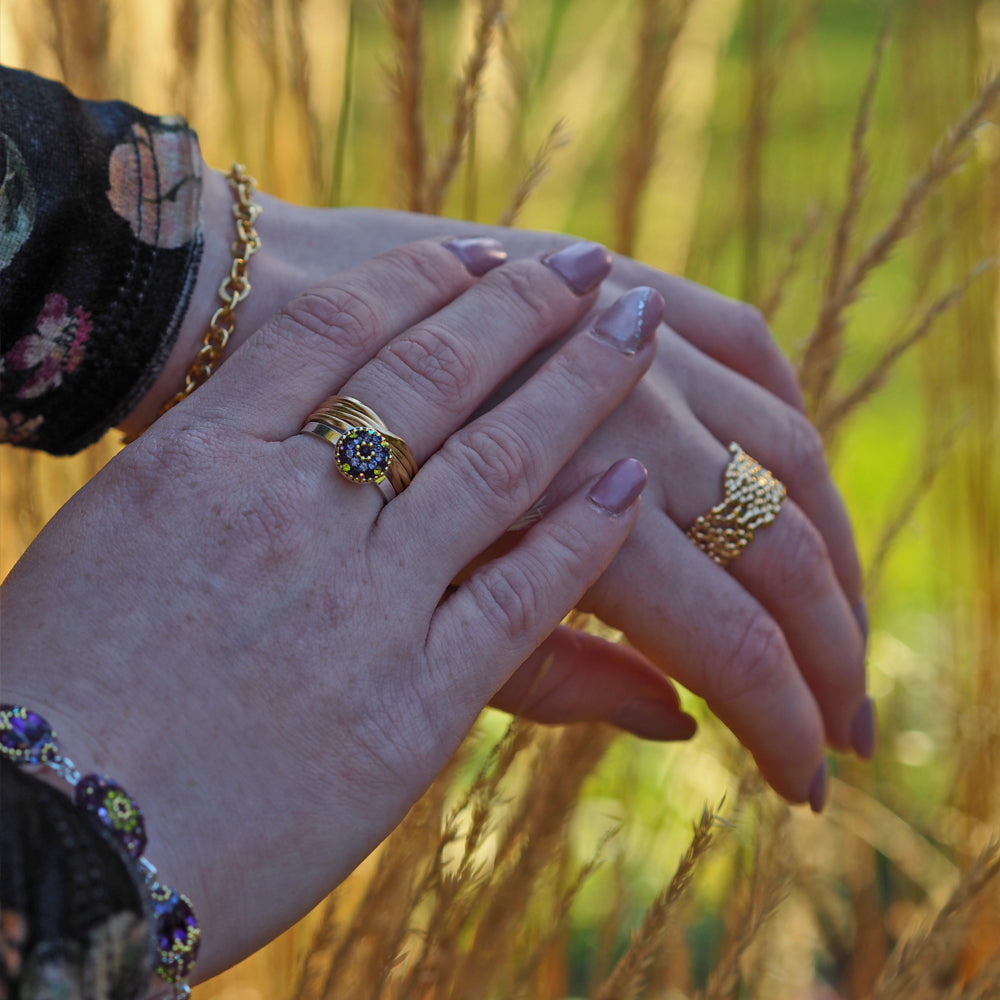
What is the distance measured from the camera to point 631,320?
2.57 ft

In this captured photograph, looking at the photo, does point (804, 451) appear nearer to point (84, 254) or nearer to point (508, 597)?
point (508, 597)

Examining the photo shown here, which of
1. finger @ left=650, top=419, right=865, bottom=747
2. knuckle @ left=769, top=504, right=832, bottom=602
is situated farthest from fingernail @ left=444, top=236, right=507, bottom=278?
knuckle @ left=769, top=504, right=832, bottom=602

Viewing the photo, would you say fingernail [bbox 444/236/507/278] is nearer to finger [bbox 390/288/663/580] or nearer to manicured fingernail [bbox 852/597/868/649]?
finger [bbox 390/288/663/580]

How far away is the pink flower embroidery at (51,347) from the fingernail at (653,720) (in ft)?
1.74

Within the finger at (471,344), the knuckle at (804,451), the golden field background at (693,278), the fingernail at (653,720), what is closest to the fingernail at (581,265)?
the finger at (471,344)

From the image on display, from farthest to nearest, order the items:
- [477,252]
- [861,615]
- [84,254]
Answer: [861,615] < [477,252] < [84,254]

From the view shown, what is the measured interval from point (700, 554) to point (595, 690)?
149 millimetres

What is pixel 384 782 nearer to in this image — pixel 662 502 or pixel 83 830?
pixel 83 830

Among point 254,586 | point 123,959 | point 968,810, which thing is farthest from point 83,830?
point 968,810

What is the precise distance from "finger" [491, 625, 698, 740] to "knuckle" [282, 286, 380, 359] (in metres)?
0.29

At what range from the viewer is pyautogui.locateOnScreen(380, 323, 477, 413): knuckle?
718 mm

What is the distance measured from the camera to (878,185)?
1354mm

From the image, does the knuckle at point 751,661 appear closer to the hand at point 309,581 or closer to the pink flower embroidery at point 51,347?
the hand at point 309,581

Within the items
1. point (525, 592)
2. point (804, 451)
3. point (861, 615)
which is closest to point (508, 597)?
point (525, 592)
